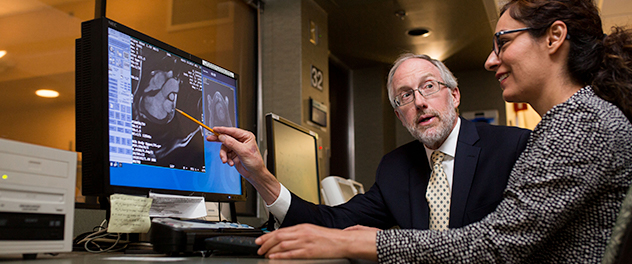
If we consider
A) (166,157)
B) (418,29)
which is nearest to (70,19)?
(166,157)

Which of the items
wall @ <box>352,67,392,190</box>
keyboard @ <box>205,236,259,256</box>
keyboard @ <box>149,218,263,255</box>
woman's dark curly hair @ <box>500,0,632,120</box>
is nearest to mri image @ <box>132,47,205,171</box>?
keyboard @ <box>149,218,263,255</box>

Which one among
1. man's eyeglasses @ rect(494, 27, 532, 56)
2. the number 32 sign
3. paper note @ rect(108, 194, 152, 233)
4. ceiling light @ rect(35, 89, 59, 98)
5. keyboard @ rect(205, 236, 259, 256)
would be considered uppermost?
the number 32 sign

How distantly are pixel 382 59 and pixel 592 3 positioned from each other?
4699 mm

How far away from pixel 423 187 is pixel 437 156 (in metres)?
0.11

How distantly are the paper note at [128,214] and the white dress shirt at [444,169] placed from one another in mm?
425

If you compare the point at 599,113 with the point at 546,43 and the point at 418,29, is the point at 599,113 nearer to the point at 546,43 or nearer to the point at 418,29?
the point at 546,43

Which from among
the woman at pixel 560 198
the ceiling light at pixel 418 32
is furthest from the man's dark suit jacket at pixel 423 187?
the ceiling light at pixel 418 32

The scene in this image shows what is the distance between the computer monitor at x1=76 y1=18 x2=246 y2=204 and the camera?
0.93 meters

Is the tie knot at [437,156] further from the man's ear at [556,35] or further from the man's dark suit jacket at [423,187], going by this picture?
the man's ear at [556,35]

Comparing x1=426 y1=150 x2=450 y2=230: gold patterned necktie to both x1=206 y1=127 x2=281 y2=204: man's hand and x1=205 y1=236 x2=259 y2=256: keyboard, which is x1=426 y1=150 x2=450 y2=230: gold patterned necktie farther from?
x1=205 y1=236 x2=259 y2=256: keyboard

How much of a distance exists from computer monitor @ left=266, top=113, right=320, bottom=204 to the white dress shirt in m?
0.28

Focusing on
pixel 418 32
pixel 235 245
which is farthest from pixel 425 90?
pixel 418 32

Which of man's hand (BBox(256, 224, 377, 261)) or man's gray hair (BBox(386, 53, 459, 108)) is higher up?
man's gray hair (BBox(386, 53, 459, 108))

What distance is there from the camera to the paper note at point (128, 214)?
907mm
